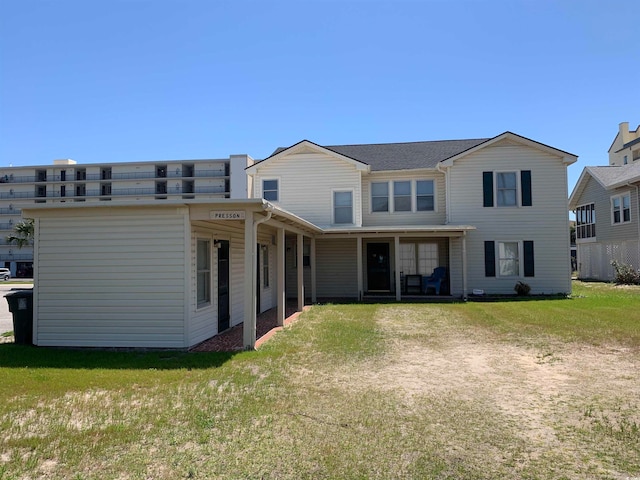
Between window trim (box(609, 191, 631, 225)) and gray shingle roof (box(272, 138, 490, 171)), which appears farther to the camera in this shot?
window trim (box(609, 191, 631, 225))

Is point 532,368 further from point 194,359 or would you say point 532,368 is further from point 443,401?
point 194,359

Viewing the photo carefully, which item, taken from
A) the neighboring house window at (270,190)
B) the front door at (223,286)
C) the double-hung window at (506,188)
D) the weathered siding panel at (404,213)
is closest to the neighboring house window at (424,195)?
the weathered siding panel at (404,213)

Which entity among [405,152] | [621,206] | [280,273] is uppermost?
[405,152]

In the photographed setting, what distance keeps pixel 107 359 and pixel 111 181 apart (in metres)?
68.7

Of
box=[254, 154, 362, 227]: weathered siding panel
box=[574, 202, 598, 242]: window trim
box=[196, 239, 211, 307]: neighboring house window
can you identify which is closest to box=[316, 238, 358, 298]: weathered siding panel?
box=[254, 154, 362, 227]: weathered siding panel

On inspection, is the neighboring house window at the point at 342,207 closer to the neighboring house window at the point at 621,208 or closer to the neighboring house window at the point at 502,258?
the neighboring house window at the point at 502,258

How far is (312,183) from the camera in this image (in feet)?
57.3

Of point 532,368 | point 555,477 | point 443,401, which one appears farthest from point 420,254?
point 555,477

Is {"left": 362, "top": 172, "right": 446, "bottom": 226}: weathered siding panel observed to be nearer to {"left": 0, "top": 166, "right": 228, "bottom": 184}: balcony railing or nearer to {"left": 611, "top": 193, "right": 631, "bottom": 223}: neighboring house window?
{"left": 611, "top": 193, "right": 631, "bottom": 223}: neighboring house window

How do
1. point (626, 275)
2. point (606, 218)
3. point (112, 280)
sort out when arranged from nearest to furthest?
point (112, 280) → point (626, 275) → point (606, 218)

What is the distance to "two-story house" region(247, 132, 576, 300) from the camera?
1650 centimetres

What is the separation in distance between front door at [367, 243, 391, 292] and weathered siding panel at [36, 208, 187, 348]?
11306 millimetres

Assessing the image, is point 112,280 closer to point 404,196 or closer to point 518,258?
point 404,196

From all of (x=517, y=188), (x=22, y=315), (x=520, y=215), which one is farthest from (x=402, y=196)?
(x=22, y=315)
